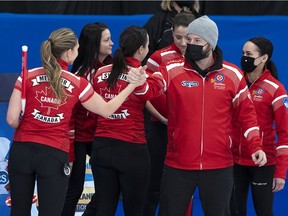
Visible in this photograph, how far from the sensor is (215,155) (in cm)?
441

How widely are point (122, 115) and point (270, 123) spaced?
108cm

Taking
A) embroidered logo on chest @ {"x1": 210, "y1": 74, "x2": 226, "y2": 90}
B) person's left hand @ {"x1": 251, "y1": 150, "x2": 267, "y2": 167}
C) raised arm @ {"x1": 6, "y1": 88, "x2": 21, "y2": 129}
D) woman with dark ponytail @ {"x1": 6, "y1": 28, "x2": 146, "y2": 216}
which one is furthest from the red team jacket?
person's left hand @ {"x1": 251, "y1": 150, "x2": 267, "y2": 167}

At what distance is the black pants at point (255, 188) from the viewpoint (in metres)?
5.09

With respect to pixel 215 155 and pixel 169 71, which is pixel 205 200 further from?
pixel 169 71

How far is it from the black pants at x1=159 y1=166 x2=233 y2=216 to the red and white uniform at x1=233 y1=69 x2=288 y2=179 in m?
0.66

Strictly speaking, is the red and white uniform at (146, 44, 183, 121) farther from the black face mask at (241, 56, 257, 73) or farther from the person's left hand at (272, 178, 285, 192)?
the person's left hand at (272, 178, 285, 192)

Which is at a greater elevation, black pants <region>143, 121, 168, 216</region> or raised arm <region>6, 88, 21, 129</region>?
raised arm <region>6, 88, 21, 129</region>

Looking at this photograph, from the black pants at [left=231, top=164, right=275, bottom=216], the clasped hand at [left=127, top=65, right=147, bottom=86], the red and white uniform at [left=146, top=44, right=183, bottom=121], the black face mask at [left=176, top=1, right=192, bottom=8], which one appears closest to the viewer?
the clasped hand at [left=127, top=65, right=147, bottom=86]

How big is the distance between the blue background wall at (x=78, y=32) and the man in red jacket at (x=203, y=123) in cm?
150

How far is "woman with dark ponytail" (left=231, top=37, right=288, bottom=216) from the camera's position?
500 centimetres

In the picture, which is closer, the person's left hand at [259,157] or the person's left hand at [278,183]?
the person's left hand at [259,157]

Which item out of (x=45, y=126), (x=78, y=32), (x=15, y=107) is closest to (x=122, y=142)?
(x=45, y=126)

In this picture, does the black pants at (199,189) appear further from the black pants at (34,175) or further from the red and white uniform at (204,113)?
the black pants at (34,175)

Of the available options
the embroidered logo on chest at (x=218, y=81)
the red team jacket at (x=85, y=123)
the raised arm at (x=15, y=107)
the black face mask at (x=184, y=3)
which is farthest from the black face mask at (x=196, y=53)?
the black face mask at (x=184, y=3)
